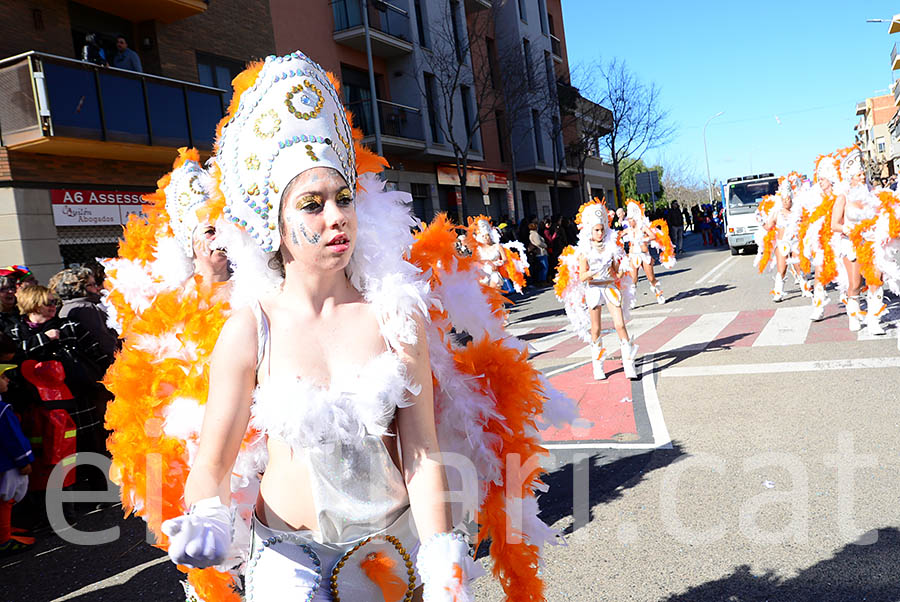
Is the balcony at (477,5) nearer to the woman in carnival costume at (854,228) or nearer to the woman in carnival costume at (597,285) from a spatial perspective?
the woman in carnival costume at (854,228)

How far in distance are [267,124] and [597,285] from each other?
623 cm

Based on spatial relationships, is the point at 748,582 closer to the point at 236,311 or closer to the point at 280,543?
the point at 280,543

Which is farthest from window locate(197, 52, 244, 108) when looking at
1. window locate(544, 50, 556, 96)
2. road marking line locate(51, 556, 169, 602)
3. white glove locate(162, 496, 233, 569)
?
window locate(544, 50, 556, 96)

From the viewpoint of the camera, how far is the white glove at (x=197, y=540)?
148 centimetres

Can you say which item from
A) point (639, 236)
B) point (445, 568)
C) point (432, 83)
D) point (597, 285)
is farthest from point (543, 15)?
point (445, 568)

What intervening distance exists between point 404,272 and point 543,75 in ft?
108

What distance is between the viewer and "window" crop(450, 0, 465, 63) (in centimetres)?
2469

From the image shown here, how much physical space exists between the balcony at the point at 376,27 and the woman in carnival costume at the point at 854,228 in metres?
16.4

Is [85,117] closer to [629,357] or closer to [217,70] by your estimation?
[217,70]

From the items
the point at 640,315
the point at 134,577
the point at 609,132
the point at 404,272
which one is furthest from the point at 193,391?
the point at 609,132

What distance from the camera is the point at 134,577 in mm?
4102

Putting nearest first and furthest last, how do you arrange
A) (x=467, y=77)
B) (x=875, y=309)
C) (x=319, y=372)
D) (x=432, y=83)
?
(x=319, y=372)
(x=875, y=309)
(x=432, y=83)
(x=467, y=77)

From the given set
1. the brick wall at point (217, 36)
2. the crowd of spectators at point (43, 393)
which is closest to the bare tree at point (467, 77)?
the brick wall at point (217, 36)

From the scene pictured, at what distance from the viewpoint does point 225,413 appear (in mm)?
1694
